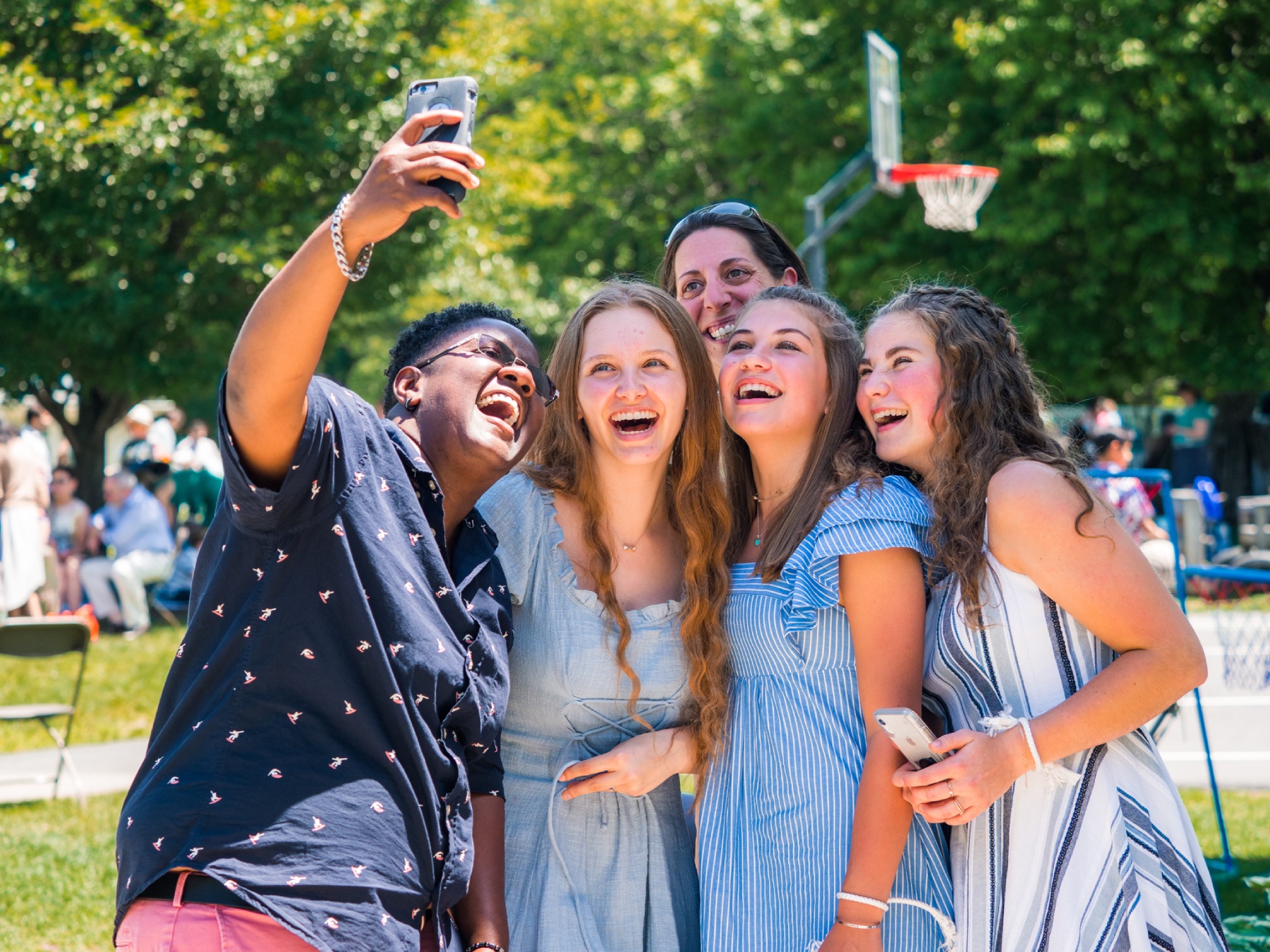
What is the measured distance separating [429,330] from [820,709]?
1191 millimetres

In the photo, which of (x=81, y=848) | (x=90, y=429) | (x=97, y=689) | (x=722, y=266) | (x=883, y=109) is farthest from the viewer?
(x=90, y=429)

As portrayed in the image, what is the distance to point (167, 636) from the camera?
429 inches

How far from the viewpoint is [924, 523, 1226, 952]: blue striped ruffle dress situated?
7.77ft

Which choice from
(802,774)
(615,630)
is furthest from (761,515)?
(802,774)

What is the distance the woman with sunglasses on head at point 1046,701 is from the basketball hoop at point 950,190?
1056 centimetres

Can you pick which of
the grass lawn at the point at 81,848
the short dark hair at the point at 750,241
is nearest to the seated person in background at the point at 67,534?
the grass lawn at the point at 81,848

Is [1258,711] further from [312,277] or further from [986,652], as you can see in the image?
[312,277]

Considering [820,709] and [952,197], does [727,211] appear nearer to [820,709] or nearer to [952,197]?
[820,709]

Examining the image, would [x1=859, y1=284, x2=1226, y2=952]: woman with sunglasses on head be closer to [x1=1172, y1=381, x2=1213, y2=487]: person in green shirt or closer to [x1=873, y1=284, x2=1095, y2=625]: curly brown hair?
[x1=873, y1=284, x2=1095, y2=625]: curly brown hair

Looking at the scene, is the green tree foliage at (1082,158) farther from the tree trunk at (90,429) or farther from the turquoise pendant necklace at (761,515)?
the turquoise pendant necklace at (761,515)

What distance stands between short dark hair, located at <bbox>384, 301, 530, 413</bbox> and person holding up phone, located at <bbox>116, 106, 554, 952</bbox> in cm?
46

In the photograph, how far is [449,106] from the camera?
1.86m

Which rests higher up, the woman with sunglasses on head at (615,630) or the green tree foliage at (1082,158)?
the green tree foliage at (1082,158)

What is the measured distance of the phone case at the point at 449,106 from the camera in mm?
1822
